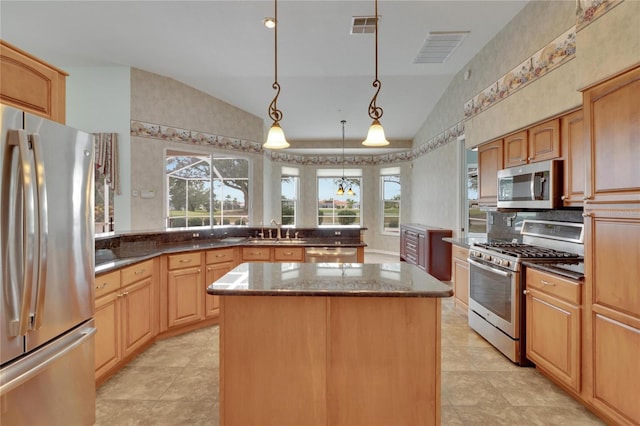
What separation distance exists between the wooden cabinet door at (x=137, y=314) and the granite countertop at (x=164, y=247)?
237mm

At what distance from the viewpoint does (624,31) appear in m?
1.79

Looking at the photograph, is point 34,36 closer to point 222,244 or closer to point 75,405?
point 222,244

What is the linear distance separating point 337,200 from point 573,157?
6719 mm

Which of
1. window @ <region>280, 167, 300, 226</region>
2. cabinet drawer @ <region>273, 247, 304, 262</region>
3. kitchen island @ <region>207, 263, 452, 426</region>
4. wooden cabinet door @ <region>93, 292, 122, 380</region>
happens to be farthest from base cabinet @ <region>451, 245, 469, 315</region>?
window @ <region>280, 167, 300, 226</region>

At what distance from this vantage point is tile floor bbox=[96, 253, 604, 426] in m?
2.07

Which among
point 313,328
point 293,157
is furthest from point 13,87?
point 293,157

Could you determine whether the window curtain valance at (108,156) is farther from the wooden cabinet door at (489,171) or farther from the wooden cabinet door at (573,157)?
the wooden cabinet door at (573,157)

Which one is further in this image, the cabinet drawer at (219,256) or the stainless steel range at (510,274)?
the cabinet drawer at (219,256)

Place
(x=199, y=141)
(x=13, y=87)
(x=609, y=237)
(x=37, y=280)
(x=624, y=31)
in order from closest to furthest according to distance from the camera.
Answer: (x=37, y=280), (x=13, y=87), (x=624, y=31), (x=609, y=237), (x=199, y=141)

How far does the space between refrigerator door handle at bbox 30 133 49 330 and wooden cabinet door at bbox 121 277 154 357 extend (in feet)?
Result: 3.91

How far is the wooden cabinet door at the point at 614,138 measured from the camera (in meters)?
1.78

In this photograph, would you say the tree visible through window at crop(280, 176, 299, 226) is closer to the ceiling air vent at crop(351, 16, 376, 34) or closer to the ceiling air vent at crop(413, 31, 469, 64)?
the ceiling air vent at crop(413, 31, 469, 64)

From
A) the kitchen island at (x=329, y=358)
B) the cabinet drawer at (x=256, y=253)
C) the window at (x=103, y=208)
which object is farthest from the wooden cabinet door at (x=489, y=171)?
the window at (x=103, y=208)

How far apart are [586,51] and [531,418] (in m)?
2.35
